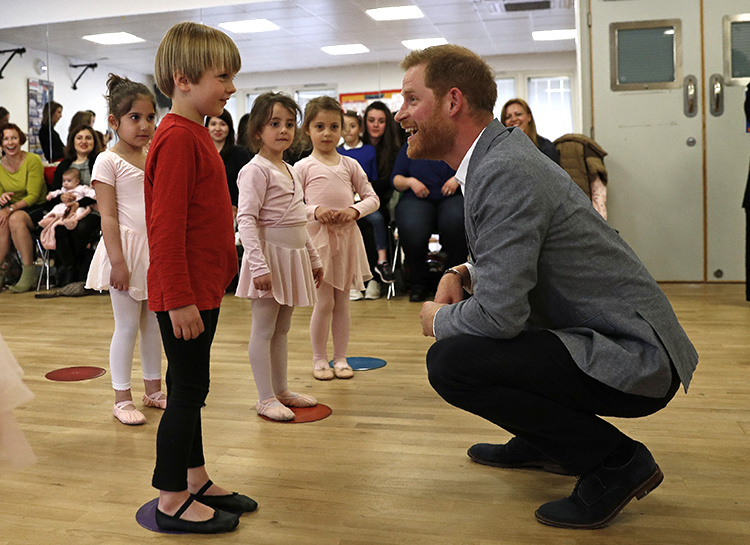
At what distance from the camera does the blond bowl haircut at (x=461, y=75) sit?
162cm

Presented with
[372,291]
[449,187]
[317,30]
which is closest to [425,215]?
[449,187]

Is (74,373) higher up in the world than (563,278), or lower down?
lower down

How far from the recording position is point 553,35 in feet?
18.9

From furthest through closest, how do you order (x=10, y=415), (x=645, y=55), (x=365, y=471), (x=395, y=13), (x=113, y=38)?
1. (x=113, y=38)
2. (x=395, y=13)
3. (x=645, y=55)
4. (x=365, y=471)
5. (x=10, y=415)

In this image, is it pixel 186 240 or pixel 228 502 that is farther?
pixel 228 502

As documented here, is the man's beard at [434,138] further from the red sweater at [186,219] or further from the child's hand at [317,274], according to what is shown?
the child's hand at [317,274]

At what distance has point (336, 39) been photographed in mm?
6473

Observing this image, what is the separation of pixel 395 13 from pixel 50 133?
3.47 meters

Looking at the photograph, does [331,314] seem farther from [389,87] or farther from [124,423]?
[389,87]

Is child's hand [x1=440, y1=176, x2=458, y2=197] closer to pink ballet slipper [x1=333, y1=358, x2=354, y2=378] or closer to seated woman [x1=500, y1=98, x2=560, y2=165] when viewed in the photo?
seated woman [x1=500, y1=98, x2=560, y2=165]

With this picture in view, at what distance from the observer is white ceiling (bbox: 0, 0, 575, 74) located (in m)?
5.96

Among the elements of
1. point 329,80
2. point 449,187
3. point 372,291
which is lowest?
point 372,291

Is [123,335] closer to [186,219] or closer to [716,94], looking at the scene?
[186,219]

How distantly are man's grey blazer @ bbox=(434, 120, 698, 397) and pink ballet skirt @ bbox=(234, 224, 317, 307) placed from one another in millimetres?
945
